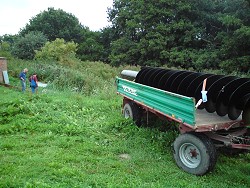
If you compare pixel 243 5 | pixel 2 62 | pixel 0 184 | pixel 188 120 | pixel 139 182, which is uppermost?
pixel 243 5

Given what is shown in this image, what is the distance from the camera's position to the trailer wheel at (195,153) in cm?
522

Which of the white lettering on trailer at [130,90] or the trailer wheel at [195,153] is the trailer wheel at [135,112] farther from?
the trailer wheel at [195,153]

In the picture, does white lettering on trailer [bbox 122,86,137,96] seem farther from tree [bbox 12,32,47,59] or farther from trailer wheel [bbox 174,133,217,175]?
tree [bbox 12,32,47,59]

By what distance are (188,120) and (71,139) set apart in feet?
10.4

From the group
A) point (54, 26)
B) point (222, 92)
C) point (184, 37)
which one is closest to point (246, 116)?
point (222, 92)

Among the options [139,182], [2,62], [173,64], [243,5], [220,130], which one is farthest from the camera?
[173,64]

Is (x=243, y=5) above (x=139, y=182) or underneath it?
above

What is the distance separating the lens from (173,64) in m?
28.2

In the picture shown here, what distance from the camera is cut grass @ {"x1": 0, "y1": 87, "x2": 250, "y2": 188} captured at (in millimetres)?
4953

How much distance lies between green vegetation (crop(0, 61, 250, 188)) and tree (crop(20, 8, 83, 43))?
38.4 meters

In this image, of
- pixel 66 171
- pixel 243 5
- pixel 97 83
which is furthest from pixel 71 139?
pixel 243 5

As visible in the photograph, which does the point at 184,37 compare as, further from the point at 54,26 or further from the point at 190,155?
the point at 54,26

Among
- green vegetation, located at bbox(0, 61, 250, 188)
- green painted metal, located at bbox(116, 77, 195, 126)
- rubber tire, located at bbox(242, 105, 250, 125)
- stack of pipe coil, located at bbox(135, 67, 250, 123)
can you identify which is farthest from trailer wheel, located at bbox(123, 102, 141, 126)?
rubber tire, located at bbox(242, 105, 250, 125)

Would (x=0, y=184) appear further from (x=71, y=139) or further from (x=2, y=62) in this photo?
(x=2, y=62)
